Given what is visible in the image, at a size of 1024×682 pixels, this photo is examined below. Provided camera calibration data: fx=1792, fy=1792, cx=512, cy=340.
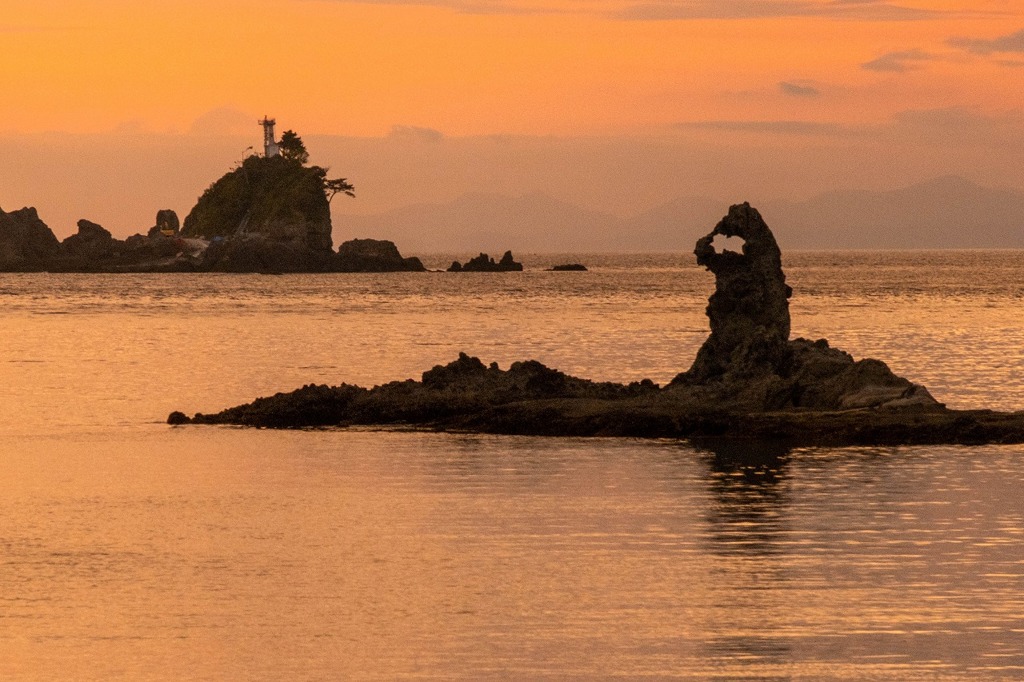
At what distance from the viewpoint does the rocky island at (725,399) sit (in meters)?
33.8

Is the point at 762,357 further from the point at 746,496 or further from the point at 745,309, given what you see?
the point at 746,496

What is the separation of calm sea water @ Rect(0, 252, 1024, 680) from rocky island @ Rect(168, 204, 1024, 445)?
1065mm

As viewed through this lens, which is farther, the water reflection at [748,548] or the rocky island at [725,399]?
the rocky island at [725,399]

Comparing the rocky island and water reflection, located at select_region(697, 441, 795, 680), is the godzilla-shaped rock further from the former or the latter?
water reflection, located at select_region(697, 441, 795, 680)

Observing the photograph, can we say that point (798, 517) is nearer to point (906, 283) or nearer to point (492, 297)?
point (492, 297)

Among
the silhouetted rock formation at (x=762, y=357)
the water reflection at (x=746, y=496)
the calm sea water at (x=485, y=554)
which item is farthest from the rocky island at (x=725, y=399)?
the water reflection at (x=746, y=496)

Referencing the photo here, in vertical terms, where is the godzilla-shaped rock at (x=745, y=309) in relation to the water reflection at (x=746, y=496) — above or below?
above

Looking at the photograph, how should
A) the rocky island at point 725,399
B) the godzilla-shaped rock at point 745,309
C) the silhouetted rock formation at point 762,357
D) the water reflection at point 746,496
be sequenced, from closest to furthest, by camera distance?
the water reflection at point 746,496 → the rocky island at point 725,399 → the silhouetted rock formation at point 762,357 → the godzilla-shaped rock at point 745,309

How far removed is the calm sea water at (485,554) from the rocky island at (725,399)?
1.07 meters

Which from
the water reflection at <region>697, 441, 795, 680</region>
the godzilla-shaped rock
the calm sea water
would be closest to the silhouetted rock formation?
the godzilla-shaped rock

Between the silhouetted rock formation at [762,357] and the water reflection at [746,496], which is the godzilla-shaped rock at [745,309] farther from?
the water reflection at [746,496]

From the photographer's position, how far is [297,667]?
16.5 meters

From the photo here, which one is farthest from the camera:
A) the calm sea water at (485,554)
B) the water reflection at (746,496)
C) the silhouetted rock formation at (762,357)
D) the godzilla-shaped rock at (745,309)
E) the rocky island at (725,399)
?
the godzilla-shaped rock at (745,309)

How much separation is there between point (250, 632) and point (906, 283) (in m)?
155
